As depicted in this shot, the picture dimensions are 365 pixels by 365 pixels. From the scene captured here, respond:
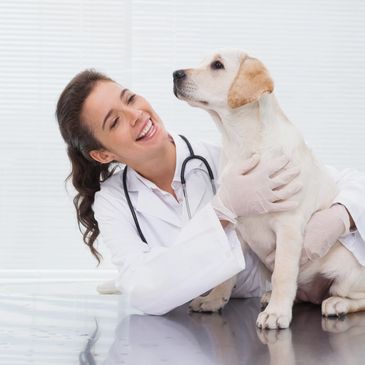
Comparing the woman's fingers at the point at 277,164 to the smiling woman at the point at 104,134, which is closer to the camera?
the woman's fingers at the point at 277,164

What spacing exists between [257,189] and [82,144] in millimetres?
552

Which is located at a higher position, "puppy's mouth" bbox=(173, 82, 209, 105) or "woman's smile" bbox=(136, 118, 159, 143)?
"puppy's mouth" bbox=(173, 82, 209, 105)

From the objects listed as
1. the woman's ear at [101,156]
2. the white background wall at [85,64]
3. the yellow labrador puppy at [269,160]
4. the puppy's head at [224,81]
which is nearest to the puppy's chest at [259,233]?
the yellow labrador puppy at [269,160]

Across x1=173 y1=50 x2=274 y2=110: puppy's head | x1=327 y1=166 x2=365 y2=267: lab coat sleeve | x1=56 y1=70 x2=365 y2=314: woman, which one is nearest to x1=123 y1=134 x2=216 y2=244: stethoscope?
x1=56 y1=70 x2=365 y2=314: woman

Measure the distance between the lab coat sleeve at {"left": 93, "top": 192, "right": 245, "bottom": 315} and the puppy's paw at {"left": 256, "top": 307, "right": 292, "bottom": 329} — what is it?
11cm

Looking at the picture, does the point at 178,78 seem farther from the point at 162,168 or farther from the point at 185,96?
the point at 162,168

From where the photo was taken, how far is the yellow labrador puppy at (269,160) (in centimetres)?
150

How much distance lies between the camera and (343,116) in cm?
407

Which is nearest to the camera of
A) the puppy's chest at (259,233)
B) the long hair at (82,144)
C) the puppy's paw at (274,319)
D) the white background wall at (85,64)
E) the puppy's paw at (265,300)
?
the puppy's paw at (274,319)

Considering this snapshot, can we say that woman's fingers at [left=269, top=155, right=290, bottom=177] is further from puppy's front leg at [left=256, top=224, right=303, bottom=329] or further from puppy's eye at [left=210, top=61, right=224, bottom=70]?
puppy's eye at [left=210, top=61, right=224, bottom=70]

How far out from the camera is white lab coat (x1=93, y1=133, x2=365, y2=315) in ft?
4.90

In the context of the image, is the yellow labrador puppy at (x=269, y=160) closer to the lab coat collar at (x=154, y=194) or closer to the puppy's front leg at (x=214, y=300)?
the puppy's front leg at (x=214, y=300)

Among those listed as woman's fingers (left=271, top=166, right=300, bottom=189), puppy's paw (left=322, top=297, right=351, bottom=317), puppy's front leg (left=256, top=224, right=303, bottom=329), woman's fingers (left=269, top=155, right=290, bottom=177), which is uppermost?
woman's fingers (left=269, top=155, right=290, bottom=177)

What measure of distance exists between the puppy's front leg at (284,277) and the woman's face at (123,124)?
41cm
